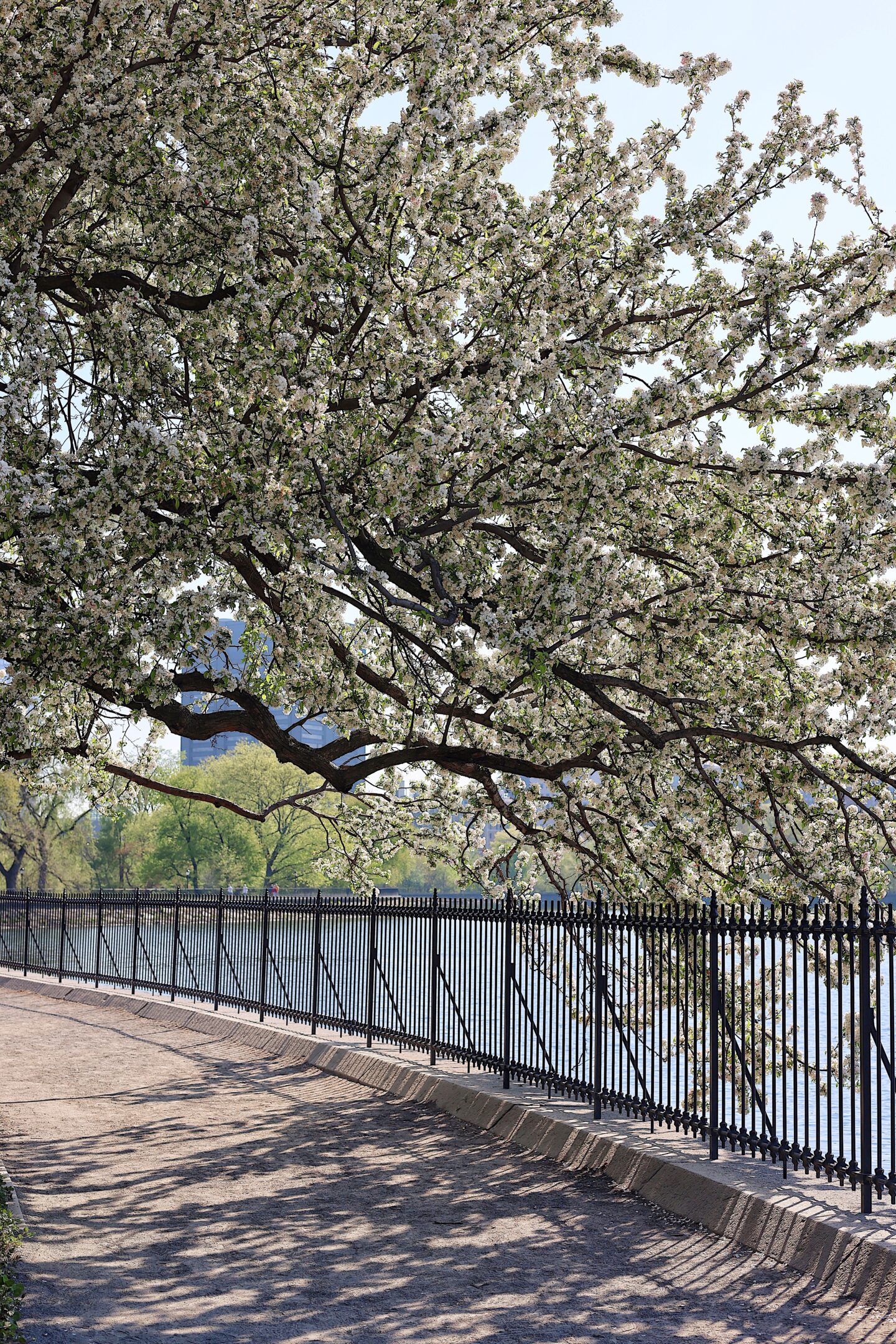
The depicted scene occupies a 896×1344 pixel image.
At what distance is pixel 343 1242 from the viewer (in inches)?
317

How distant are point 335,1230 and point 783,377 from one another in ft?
23.5

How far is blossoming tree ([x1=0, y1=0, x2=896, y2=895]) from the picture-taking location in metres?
10.3

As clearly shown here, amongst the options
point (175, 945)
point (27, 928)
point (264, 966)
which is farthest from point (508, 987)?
point (27, 928)

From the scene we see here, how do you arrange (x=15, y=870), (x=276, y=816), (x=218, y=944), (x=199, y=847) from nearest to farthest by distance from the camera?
1. (x=218, y=944)
2. (x=15, y=870)
3. (x=276, y=816)
4. (x=199, y=847)

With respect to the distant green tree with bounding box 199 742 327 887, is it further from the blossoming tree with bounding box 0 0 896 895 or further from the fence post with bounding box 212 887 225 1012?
the blossoming tree with bounding box 0 0 896 895

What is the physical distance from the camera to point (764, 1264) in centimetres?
765

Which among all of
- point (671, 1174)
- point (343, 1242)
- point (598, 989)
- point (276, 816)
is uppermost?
point (276, 816)

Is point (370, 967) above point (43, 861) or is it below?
below

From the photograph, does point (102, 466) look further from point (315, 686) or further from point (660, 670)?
point (660, 670)

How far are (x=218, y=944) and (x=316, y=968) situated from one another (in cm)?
361

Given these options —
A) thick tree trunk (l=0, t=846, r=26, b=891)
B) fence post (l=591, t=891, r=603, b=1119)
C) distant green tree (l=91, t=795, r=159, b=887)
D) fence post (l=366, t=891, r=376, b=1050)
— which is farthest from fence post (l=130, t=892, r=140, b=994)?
distant green tree (l=91, t=795, r=159, b=887)

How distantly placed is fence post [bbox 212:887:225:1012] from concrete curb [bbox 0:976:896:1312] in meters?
4.48

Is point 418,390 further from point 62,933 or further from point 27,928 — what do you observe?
point 27,928

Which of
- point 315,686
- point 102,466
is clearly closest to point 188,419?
point 102,466
